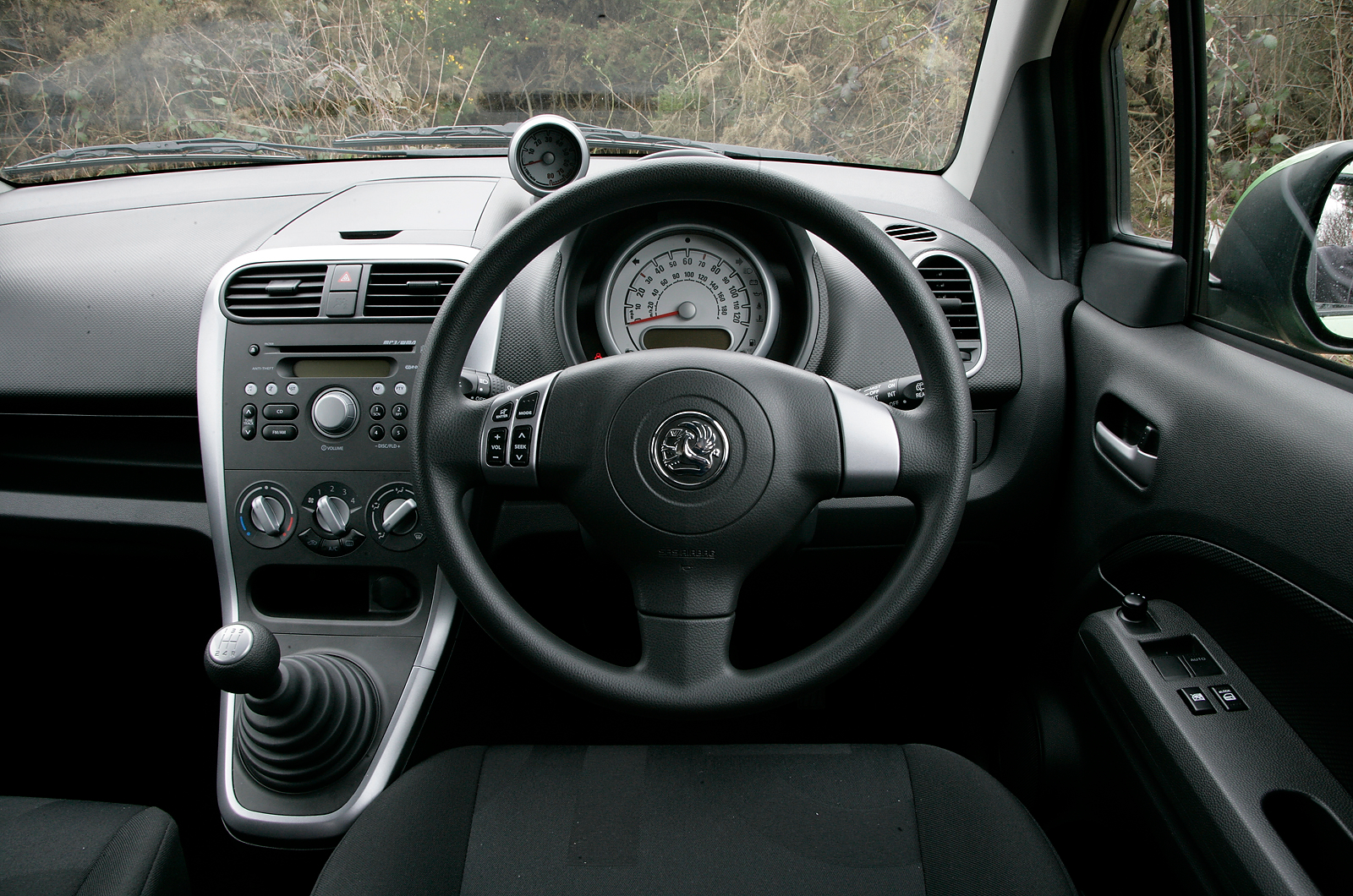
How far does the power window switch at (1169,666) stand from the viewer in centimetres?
120

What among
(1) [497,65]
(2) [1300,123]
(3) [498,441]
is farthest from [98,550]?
(2) [1300,123]

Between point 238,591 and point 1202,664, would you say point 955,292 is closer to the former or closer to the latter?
point 1202,664

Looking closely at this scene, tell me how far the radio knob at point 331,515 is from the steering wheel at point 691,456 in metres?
0.39

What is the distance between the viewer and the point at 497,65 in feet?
5.55

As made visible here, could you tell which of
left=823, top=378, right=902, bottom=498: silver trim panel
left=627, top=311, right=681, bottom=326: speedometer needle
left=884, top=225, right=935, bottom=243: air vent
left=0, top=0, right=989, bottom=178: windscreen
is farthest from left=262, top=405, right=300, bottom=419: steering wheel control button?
left=884, top=225, right=935, bottom=243: air vent

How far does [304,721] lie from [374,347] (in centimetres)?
63

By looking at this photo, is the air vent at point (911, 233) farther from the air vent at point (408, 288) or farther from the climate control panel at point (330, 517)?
the climate control panel at point (330, 517)

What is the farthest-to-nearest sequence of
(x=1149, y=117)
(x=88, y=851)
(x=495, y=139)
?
(x=495, y=139)
(x=1149, y=117)
(x=88, y=851)

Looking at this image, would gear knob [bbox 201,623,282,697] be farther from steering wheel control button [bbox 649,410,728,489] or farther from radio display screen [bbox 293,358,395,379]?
steering wheel control button [bbox 649,410,728,489]

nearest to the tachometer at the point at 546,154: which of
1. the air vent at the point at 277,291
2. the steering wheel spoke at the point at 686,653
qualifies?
the air vent at the point at 277,291

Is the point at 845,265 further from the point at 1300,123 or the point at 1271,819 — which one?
the point at 1271,819

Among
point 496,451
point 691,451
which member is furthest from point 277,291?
point 691,451

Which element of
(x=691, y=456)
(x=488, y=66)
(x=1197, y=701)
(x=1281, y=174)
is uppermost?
(x=488, y=66)

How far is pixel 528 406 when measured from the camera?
3.79 feet
